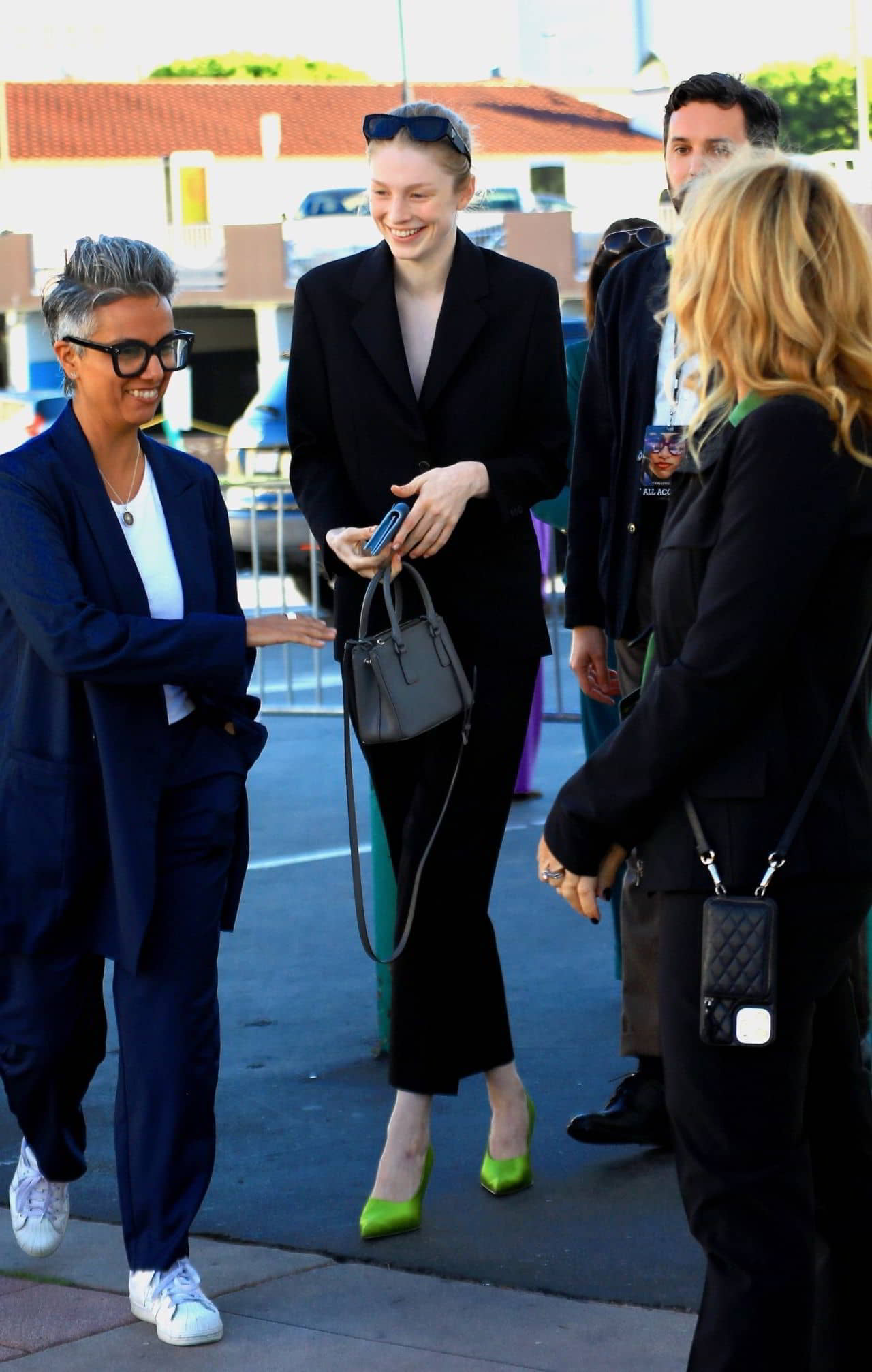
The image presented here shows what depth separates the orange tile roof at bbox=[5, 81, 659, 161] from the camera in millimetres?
63656

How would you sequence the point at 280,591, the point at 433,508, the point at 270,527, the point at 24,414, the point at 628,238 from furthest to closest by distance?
the point at 24,414 → the point at 270,527 → the point at 280,591 → the point at 628,238 → the point at 433,508

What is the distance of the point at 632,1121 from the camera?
421 cm

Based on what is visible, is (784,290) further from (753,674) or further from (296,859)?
(296,859)

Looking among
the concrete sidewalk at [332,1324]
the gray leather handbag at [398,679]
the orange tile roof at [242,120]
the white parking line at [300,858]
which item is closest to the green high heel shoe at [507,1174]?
the concrete sidewalk at [332,1324]

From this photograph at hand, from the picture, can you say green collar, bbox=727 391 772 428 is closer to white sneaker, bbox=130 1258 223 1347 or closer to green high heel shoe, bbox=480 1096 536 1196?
white sneaker, bbox=130 1258 223 1347

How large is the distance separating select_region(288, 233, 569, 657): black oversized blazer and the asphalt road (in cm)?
87

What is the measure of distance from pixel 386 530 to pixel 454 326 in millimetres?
502

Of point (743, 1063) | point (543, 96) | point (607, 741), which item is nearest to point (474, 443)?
point (607, 741)

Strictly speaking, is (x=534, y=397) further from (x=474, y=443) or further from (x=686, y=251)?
(x=686, y=251)

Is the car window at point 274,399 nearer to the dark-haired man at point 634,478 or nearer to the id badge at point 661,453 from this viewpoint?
the dark-haired man at point 634,478

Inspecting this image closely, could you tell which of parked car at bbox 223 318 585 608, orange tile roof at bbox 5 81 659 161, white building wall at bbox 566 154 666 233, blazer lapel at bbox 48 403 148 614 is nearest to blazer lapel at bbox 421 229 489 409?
blazer lapel at bbox 48 403 148 614

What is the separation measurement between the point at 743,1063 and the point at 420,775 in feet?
4.91

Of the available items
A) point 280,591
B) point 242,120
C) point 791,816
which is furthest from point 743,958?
point 242,120

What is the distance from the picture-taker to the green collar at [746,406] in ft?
8.17
